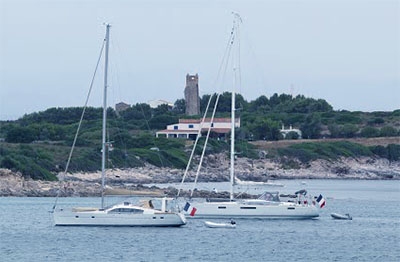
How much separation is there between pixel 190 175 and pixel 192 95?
60.8 m

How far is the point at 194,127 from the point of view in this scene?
112m

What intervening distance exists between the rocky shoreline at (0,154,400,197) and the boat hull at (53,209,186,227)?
6.00 metres

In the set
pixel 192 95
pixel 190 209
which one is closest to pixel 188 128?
pixel 192 95

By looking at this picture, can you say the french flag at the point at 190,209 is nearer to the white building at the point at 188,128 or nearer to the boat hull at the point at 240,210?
the boat hull at the point at 240,210

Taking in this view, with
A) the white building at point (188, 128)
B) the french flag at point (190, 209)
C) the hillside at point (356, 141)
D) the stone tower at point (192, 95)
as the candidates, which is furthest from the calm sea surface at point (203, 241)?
the stone tower at point (192, 95)

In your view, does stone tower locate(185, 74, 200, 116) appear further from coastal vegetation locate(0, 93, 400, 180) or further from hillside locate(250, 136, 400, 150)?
hillside locate(250, 136, 400, 150)

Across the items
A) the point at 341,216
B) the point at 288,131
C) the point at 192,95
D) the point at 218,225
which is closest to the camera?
the point at 218,225

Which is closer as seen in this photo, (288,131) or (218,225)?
(218,225)

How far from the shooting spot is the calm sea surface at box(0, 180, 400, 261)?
3309cm

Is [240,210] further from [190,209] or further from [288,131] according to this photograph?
[288,131]

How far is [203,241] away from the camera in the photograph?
121 ft

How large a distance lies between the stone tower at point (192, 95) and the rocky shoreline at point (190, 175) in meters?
35.7

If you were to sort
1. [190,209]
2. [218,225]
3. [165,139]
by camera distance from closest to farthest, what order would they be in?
[218,225]
[190,209]
[165,139]

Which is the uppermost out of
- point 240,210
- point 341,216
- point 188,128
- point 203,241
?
point 188,128
